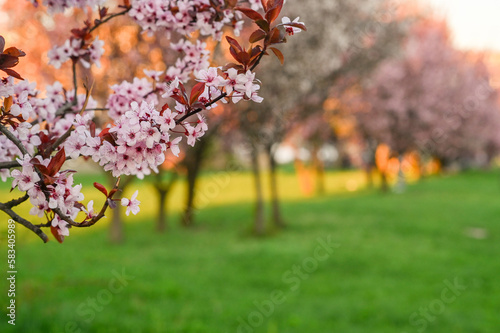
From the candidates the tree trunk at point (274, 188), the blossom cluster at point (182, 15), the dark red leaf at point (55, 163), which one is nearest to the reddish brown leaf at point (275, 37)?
the blossom cluster at point (182, 15)

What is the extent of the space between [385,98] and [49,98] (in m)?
26.3

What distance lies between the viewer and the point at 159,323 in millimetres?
6543

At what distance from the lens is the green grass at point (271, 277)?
7.23m

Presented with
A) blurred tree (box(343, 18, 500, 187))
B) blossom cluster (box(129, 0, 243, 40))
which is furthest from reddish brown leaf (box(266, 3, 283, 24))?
blurred tree (box(343, 18, 500, 187))

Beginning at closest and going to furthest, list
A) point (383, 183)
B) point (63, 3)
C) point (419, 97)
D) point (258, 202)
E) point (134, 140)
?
point (134, 140), point (63, 3), point (258, 202), point (419, 97), point (383, 183)

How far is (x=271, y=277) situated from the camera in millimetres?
10258

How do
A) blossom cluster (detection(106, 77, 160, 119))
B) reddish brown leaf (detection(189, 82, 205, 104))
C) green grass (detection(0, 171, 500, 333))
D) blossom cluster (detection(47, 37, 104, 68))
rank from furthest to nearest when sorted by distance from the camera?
green grass (detection(0, 171, 500, 333)) < blossom cluster (detection(47, 37, 104, 68)) < blossom cluster (detection(106, 77, 160, 119)) < reddish brown leaf (detection(189, 82, 205, 104))

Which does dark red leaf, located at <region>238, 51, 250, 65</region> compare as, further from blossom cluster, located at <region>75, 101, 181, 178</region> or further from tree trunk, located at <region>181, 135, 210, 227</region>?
tree trunk, located at <region>181, 135, 210, 227</region>

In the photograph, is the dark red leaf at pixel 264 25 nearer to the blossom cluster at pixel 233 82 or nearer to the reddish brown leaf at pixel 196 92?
the blossom cluster at pixel 233 82

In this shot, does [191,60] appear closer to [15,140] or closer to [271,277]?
[15,140]

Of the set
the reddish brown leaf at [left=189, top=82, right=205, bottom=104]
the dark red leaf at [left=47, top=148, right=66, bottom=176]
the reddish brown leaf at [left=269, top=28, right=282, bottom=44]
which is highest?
the reddish brown leaf at [left=269, top=28, right=282, bottom=44]

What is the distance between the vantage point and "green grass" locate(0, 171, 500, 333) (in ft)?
23.7

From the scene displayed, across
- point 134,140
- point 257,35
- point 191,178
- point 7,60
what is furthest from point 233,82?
point 191,178

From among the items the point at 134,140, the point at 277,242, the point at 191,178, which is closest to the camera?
the point at 134,140
